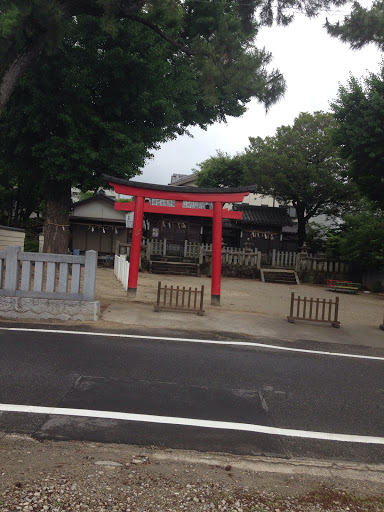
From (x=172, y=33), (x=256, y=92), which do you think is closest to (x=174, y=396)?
(x=256, y=92)

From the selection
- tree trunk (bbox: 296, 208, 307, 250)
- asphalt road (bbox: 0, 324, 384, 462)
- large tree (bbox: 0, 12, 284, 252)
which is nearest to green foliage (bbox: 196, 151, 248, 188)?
tree trunk (bbox: 296, 208, 307, 250)

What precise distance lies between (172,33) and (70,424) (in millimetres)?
13954

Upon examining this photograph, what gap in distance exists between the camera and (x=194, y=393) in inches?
181

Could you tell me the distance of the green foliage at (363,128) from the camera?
46.7 feet

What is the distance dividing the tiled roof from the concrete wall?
1866 cm

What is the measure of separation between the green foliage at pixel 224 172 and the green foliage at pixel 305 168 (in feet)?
14.4

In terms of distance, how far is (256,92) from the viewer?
10.1 meters

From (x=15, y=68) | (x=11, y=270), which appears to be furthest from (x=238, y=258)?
(x=11, y=270)

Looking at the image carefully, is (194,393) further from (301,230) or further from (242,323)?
(301,230)

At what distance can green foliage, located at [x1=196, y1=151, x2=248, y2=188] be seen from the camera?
33969 mm

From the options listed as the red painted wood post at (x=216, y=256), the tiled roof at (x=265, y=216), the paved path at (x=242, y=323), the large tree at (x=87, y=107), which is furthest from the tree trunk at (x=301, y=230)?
the red painted wood post at (x=216, y=256)

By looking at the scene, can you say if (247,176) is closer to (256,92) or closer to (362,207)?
(362,207)

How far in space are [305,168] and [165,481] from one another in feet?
86.2

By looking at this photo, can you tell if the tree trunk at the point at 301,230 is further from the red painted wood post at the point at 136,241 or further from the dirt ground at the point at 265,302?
the red painted wood post at the point at 136,241
